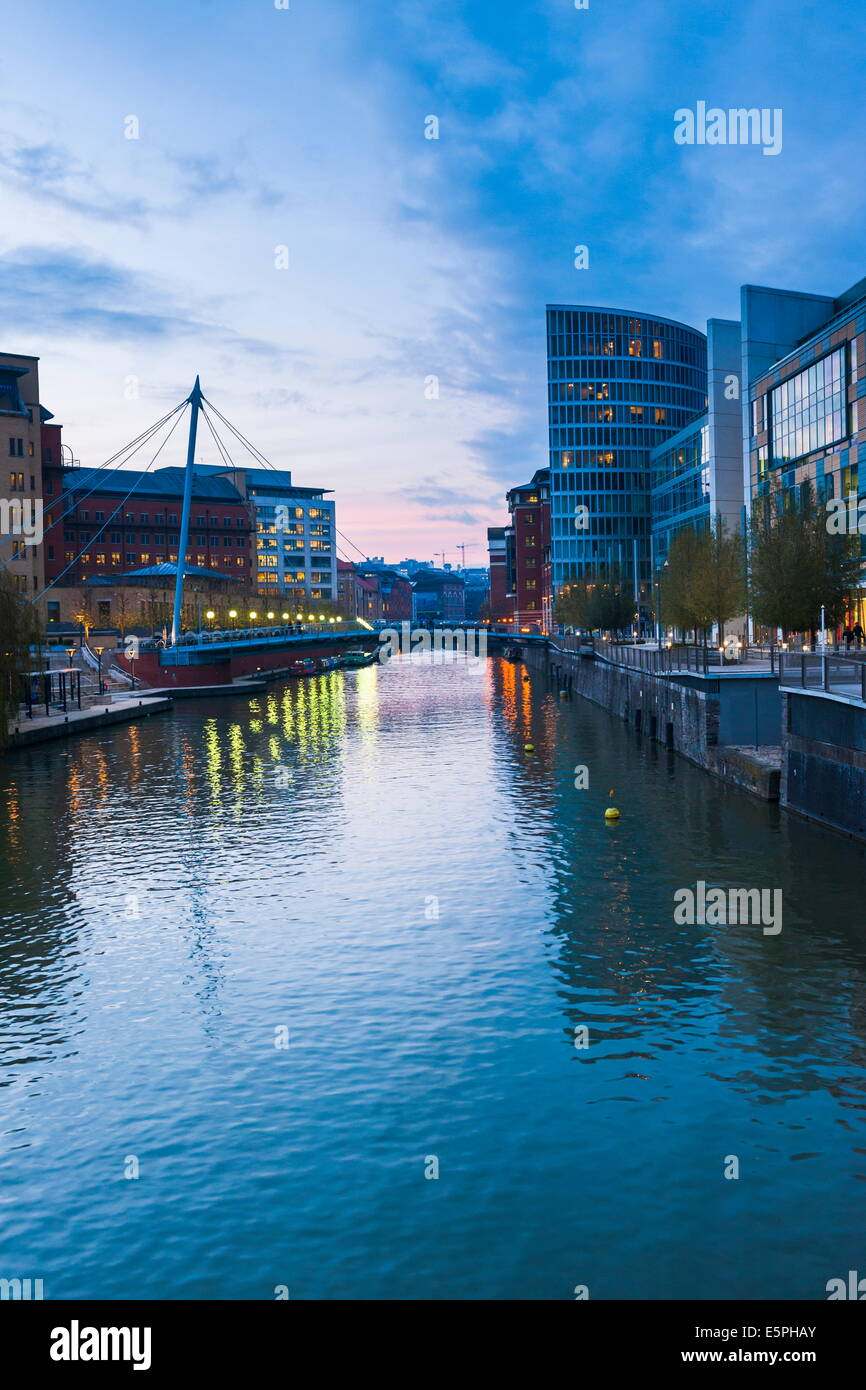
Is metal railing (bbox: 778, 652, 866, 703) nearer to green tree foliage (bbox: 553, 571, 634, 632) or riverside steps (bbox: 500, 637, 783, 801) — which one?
riverside steps (bbox: 500, 637, 783, 801)

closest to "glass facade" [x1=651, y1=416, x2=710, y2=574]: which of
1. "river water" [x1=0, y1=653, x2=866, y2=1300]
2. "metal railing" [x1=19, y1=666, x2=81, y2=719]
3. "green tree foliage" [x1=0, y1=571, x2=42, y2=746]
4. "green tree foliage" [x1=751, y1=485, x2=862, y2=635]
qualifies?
"green tree foliage" [x1=751, y1=485, x2=862, y2=635]

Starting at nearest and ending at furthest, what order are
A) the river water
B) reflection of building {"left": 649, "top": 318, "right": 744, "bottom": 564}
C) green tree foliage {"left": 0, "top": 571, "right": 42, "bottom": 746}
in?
the river water < green tree foliage {"left": 0, "top": 571, "right": 42, "bottom": 746} < reflection of building {"left": 649, "top": 318, "right": 744, "bottom": 564}

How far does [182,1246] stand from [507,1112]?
15.4 ft

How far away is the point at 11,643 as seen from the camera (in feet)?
175

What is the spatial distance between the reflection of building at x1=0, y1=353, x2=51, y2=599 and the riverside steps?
81.1 m

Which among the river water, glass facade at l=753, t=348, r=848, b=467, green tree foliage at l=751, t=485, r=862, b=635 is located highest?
glass facade at l=753, t=348, r=848, b=467

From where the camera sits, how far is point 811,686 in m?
32.7

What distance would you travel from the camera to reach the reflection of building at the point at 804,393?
69250 mm

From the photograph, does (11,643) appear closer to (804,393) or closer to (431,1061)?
(431,1061)

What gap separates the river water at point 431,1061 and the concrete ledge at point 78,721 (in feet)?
79.0

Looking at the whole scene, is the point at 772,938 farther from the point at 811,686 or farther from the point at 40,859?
the point at 40,859

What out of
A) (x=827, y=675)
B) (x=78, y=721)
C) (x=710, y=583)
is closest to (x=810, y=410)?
(x=710, y=583)

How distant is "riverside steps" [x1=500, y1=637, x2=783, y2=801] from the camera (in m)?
40.2

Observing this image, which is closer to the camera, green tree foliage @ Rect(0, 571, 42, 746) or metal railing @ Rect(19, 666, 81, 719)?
green tree foliage @ Rect(0, 571, 42, 746)
